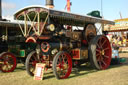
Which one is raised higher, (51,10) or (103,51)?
(51,10)

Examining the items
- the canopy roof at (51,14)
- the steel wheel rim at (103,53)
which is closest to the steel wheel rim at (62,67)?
the canopy roof at (51,14)

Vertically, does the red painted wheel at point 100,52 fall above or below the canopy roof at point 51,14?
below

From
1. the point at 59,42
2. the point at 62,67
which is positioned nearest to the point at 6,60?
the point at 59,42

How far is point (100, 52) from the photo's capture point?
6.79 meters

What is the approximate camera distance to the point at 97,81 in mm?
4777

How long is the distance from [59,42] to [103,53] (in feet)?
6.86

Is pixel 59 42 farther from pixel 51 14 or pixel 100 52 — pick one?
pixel 100 52

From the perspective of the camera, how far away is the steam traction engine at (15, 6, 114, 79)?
17.6 ft

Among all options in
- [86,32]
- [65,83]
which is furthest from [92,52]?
[65,83]

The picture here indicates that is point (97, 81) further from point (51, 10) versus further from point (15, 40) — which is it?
point (15, 40)

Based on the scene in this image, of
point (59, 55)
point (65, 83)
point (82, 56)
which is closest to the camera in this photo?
point (65, 83)

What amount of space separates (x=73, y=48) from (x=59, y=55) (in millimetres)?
1416

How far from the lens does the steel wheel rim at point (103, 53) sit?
6.76 meters

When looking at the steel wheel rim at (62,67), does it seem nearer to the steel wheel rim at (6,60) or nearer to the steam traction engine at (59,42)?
the steam traction engine at (59,42)
